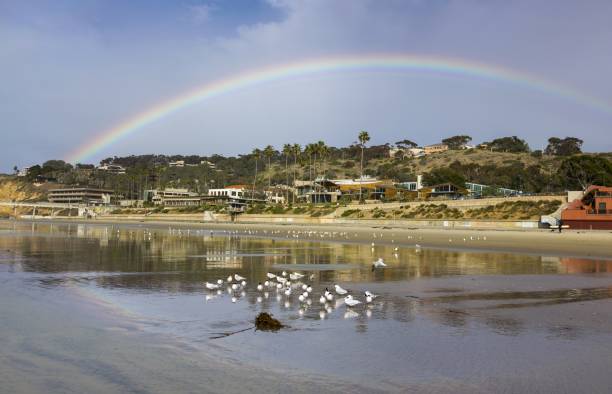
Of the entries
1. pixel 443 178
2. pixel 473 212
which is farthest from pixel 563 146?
pixel 473 212

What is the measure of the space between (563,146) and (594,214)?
127 metres

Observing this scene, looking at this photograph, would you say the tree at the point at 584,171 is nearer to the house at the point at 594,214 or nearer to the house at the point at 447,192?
the house at the point at 447,192

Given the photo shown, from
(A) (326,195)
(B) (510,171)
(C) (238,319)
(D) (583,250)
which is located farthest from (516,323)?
(B) (510,171)

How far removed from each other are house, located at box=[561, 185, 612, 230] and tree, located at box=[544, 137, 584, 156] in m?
118

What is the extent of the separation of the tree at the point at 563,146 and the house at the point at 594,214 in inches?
4632

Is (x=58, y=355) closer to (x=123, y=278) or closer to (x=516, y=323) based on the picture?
(x=516, y=323)

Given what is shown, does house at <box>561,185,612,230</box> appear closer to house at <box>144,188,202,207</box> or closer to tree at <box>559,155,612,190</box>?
tree at <box>559,155,612,190</box>

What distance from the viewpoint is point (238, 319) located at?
1567cm

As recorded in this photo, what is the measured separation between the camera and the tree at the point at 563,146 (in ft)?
591

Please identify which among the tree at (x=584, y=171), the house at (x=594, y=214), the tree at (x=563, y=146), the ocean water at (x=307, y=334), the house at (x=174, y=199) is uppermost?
the tree at (x=563, y=146)

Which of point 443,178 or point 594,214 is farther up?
point 443,178

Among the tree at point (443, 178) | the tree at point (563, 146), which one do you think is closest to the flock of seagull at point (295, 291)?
the tree at point (443, 178)

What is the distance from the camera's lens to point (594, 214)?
220 feet

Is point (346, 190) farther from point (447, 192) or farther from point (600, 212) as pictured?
point (600, 212)
